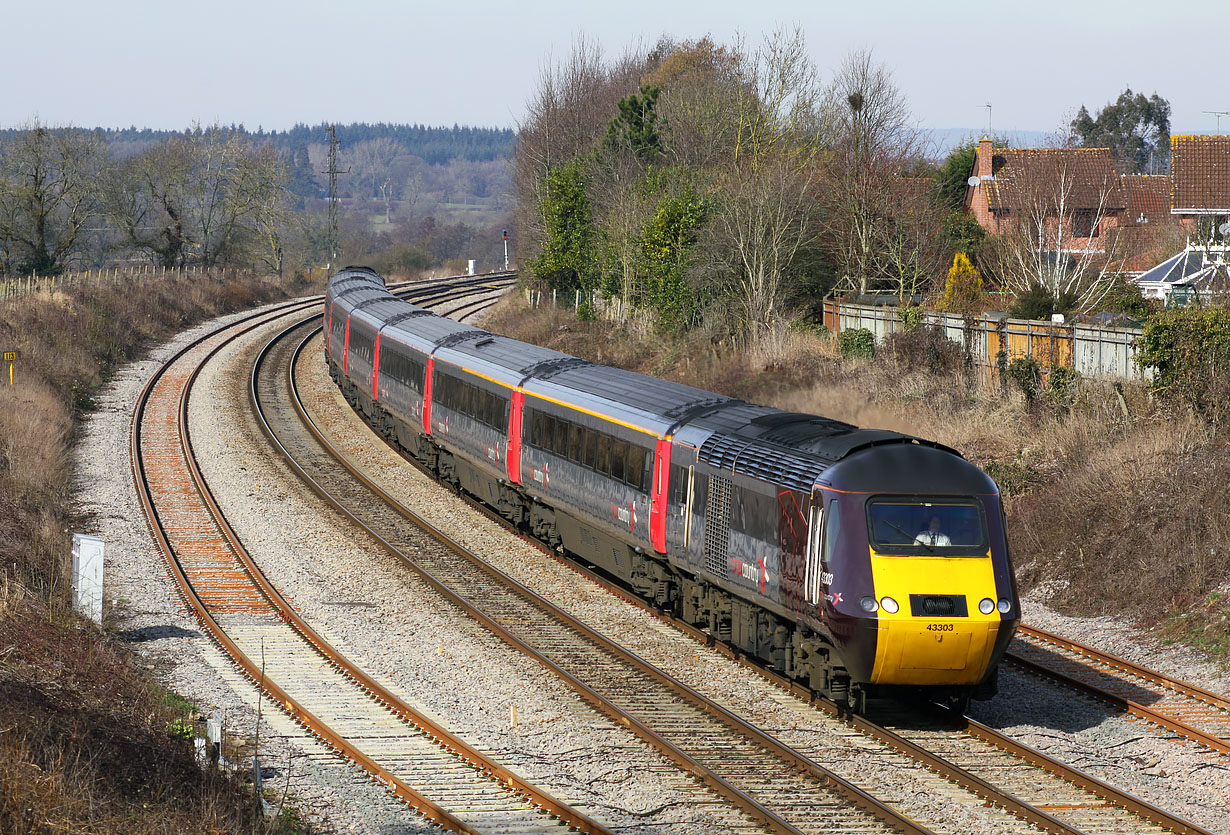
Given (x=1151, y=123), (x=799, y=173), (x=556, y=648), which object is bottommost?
(x=556, y=648)

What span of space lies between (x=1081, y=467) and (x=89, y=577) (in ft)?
46.6

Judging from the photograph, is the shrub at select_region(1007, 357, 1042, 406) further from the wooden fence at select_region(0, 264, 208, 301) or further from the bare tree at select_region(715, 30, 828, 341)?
the wooden fence at select_region(0, 264, 208, 301)

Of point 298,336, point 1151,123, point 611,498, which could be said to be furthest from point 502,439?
point 1151,123

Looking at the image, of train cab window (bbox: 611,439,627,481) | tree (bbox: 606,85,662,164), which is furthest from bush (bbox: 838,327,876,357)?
tree (bbox: 606,85,662,164)

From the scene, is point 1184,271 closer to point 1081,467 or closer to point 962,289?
point 962,289

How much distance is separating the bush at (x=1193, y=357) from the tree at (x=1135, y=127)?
88272 millimetres

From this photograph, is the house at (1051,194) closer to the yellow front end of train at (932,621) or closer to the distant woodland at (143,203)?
the yellow front end of train at (932,621)

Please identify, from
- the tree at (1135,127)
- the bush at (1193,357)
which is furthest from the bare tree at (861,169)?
the tree at (1135,127)

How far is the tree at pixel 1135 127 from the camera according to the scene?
10378 cm

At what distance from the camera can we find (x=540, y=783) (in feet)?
36.9

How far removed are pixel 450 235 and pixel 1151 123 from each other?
72.6 meters

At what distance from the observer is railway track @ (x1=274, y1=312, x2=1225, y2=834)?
33.6 feet

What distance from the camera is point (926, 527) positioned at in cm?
1224

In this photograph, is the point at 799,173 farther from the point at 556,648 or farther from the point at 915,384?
the point at 556,648
